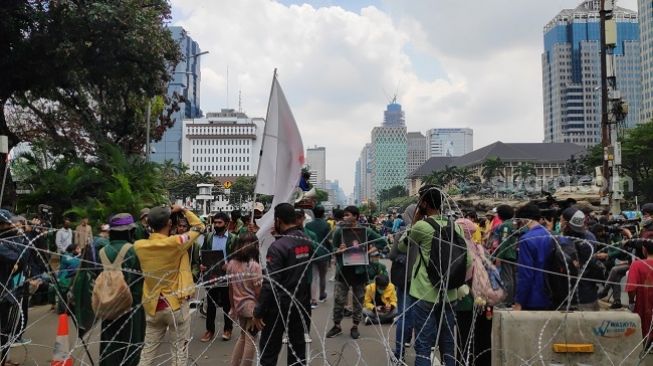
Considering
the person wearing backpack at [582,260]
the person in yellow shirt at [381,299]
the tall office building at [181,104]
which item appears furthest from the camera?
the tall office building at [181,104]

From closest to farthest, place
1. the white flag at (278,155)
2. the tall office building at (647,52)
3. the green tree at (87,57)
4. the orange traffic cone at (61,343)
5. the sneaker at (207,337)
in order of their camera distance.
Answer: the orange traffic cone at (61,343)
the white flag at (278,155)
the sneaker at (207,337)
the green tree at (87,57)
the tall office building at (647,52)

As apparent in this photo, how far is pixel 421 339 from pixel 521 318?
2.88ft

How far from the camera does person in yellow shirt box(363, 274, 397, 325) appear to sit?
333 inches

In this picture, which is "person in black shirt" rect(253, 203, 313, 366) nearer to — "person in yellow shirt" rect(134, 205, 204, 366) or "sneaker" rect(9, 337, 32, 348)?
"person in yellow shirt" rect(134, 205, 204, 366)

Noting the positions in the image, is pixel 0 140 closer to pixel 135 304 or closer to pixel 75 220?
pixel 75 220

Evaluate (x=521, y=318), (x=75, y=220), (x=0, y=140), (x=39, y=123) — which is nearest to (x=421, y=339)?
(x=521, y=318)

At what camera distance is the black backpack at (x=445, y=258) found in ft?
15.4

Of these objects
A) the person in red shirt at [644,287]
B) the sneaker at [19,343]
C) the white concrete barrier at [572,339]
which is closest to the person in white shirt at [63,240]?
the sneaker at [19,343]

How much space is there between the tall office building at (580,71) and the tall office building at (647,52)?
87.4ft

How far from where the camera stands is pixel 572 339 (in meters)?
4.30

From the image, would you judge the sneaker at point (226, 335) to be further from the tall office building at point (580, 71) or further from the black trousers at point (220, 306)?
the tall office building at point (580, 71)

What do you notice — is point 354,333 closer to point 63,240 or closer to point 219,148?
point 63,240

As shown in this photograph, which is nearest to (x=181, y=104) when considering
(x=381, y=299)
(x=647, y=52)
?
(x=647, y=52)

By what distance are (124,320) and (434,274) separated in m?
2.66
